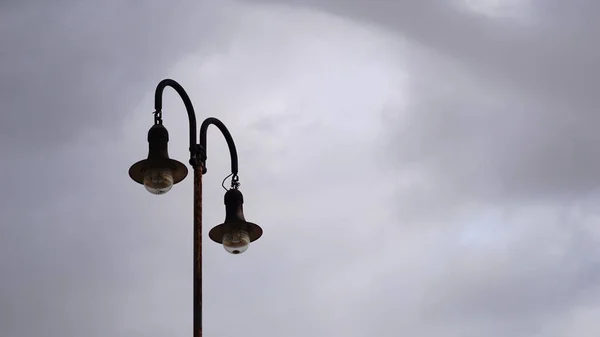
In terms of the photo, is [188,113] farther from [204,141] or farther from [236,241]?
[236,241]

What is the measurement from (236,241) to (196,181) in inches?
58.2

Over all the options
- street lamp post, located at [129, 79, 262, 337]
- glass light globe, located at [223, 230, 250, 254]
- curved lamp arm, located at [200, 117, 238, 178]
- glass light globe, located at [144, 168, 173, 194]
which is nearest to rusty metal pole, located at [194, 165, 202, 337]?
street lamp post, located at [129, 79, 262, 337]

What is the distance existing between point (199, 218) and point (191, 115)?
2.09 m

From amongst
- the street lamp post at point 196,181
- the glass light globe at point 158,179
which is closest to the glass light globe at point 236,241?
the street lamp post at point 196,181

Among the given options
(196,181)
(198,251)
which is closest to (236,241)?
(196,181)

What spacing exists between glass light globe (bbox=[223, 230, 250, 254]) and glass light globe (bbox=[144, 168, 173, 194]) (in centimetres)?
144

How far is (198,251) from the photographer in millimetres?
19172

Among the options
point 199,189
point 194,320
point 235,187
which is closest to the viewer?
point 194,320

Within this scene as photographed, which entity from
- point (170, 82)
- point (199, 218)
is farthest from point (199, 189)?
point (170, 82)

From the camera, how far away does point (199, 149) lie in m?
20.3

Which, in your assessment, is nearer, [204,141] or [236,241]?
[204,141]

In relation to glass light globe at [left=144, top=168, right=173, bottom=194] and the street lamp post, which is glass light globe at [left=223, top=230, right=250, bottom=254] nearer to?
the street lamp post

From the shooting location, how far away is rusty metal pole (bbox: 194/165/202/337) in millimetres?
18578

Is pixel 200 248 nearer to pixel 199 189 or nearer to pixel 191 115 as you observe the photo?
pixel 199 189
